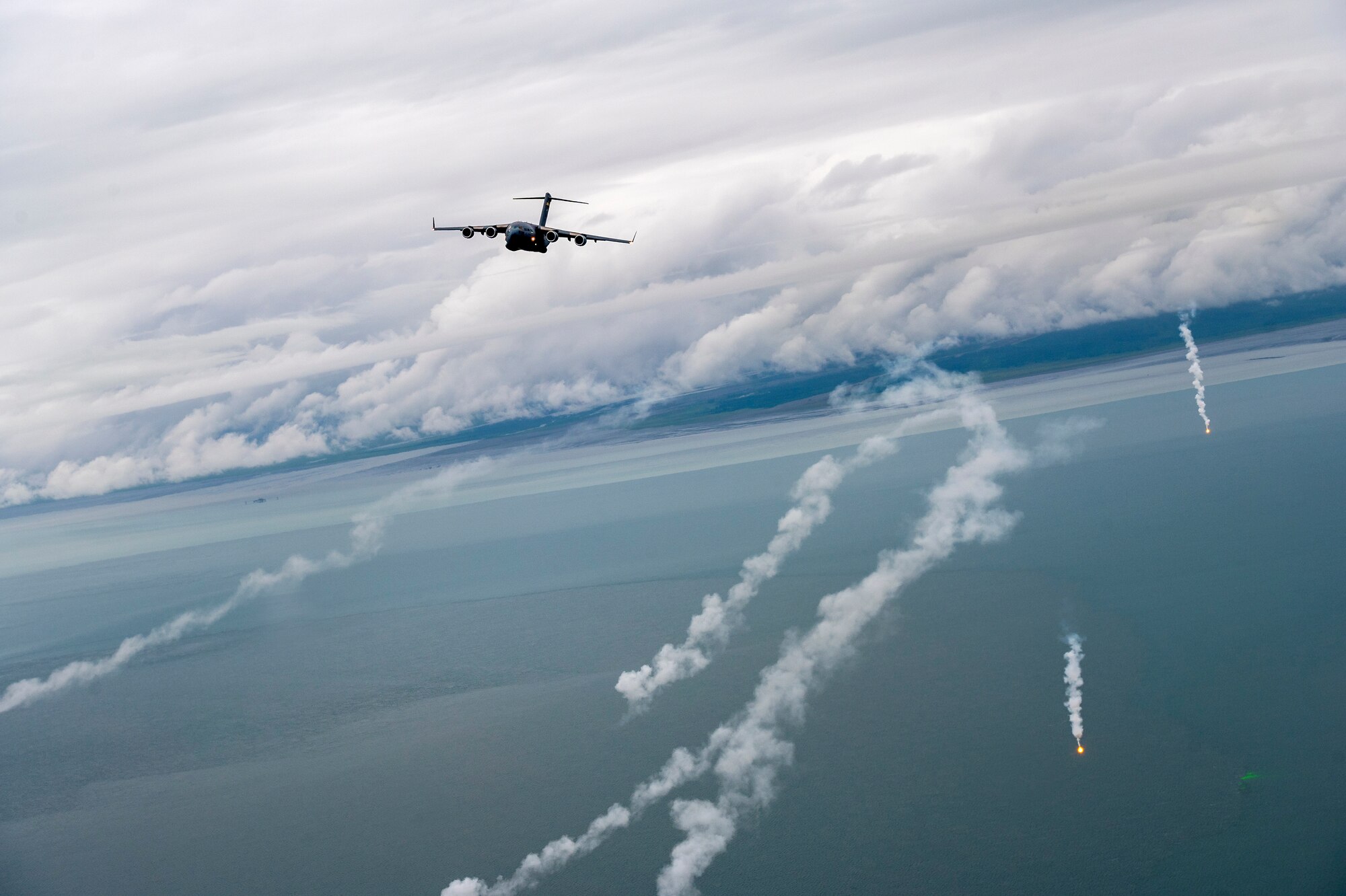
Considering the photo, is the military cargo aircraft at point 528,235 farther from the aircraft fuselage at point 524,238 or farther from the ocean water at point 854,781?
the ocean water at point 854,781

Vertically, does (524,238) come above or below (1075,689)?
above

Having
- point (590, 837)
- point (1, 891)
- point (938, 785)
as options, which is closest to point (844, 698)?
point (938, 785)

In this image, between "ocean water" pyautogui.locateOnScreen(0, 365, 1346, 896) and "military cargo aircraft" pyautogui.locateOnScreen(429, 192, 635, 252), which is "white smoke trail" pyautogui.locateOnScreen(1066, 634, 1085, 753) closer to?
"ocean water" pyautogui.locateOnScreen(0, 365, 1346, 896)

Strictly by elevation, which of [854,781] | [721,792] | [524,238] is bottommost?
[721,792]

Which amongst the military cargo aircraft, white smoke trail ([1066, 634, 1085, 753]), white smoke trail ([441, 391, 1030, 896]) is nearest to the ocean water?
white smoke trail ([1066, 634, 1085, 753])

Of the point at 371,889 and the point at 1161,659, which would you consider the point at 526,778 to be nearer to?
the point at 371,889

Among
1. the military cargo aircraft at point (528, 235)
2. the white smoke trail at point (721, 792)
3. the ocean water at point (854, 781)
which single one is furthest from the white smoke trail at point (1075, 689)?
the military cargo aircraft at point (528, 235)

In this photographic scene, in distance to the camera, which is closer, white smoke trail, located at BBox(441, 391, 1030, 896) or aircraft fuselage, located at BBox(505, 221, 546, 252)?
aircraft fuselage, located at BBox(505, 221, 546, 252)

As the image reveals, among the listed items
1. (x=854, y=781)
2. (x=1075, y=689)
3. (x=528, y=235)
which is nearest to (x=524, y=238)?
(x=528, y=235)

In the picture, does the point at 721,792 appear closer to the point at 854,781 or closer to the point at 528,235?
the point at 854,781
